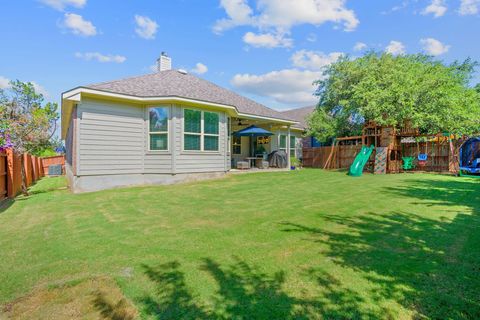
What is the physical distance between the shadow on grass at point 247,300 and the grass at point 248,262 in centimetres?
1

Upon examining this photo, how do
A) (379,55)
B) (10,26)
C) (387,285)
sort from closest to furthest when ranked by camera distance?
(387,285), (10,26), (379,55)

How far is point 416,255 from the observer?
122 inches

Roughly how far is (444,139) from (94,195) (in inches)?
652

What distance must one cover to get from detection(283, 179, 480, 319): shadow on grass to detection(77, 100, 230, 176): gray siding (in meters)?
6.64

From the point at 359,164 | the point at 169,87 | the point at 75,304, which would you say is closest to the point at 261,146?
the point at 359,164

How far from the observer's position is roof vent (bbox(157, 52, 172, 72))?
48.0 ft

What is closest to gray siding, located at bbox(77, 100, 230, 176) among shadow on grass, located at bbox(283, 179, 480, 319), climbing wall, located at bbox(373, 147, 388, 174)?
shadow on grass, located at bbox(283, 179, 480, 319)

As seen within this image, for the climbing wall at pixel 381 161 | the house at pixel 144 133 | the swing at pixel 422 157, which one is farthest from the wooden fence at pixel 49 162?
the swing at pixel 422 157

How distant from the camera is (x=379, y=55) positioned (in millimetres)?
17094

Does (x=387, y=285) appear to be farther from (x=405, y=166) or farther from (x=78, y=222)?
(x=405, y=166)

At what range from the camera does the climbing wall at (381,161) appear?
13719mm

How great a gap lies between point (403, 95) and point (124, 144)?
1279cm

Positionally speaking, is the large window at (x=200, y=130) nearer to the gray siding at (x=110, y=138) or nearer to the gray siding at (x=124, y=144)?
the gray siding at (x=124, y=144)

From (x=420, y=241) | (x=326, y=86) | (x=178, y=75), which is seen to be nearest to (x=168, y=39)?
(x=178, y=75)
